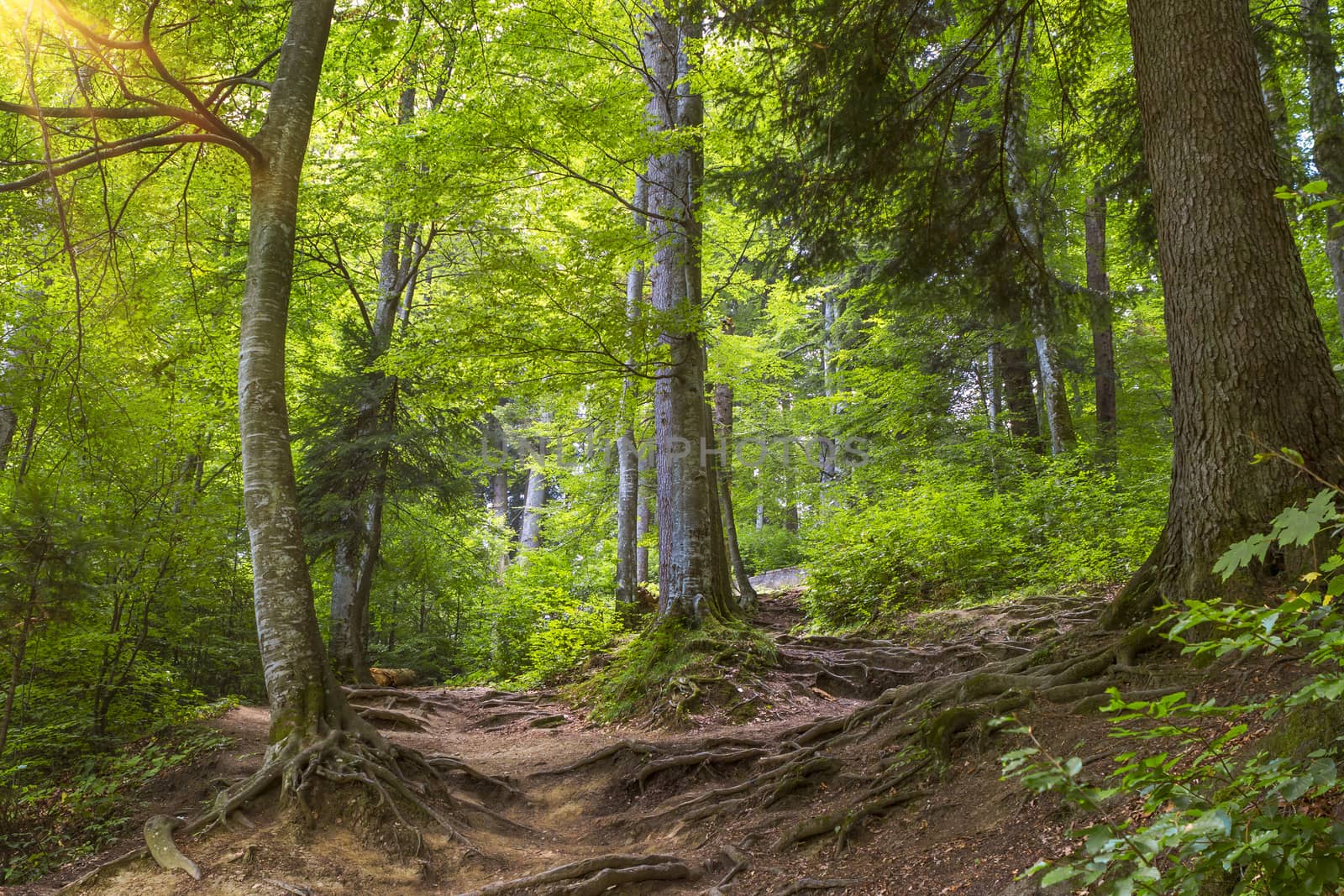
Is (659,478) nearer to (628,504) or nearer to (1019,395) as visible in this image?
(628,504)

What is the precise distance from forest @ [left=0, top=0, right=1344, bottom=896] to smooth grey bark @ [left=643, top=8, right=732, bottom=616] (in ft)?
0.20

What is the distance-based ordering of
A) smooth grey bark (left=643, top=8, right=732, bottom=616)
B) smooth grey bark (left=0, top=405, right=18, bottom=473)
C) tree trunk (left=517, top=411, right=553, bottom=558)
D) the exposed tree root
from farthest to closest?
tree trunk (left=517, top=411, right=553, bottom=558), smooth grey bark (left=0, top=405, right=18, bottom=473), smooth grey bark (left=643, top=8, right=732, bottom=616), the exposed tree root

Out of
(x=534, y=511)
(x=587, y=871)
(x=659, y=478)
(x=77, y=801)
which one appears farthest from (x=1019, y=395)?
(x=77, y=801)

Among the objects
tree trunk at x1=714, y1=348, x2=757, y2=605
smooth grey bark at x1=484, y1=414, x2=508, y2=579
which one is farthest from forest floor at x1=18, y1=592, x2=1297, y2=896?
smooth grey bark at x1=484, y1=414, x2=508, y2=579

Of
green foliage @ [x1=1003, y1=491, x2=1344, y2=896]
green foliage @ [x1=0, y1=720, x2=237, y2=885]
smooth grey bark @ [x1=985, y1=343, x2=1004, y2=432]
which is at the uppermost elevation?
smooth grey bark @ [x1=985, y1=343, x2=1004, y2=432]

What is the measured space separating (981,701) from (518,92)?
7613 mm

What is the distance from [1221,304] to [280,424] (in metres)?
6.02

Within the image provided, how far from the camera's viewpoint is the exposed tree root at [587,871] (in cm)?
439

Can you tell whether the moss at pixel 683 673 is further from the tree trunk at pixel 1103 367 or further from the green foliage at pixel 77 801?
the tree trunk at pixel 1103 367

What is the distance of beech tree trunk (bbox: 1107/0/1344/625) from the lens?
12.7 ft

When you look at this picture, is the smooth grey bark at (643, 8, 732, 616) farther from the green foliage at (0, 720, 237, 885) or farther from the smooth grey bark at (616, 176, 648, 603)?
the green foliage at (0, 720, 237, 885)

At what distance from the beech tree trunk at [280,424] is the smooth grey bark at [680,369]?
392 cm

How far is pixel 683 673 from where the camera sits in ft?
27.9

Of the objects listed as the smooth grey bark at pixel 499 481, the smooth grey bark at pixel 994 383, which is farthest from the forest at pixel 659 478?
the smooth grey bark at pixel 499 481
